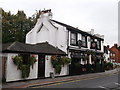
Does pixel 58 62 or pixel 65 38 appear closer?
pixel 58 62

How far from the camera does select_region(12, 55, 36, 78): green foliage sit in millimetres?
12086

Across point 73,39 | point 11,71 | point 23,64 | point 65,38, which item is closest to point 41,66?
point 23,64

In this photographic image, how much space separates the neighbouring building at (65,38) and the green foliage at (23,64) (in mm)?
5541

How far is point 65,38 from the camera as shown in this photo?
18.4 m

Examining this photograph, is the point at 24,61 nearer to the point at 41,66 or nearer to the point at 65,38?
the point at 41,66

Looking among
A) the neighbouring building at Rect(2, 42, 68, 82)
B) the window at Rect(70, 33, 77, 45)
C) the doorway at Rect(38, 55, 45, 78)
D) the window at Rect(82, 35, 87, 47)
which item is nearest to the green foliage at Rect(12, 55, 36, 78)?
the neighbouring building at Rect(2, 42, 68, 82)

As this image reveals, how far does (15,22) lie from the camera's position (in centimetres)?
2695

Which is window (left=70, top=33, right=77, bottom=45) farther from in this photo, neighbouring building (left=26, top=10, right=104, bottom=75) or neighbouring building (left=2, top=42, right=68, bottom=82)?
neighbouring building (left=2, top=42, right=68, bottom=82)

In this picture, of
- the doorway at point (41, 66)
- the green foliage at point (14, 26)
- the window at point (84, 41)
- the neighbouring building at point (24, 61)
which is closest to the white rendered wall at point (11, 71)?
the neighbouring building at point (24, 61)

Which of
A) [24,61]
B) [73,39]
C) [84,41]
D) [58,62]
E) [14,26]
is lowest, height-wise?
[58,62]

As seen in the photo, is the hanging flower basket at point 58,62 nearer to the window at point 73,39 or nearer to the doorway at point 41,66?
the doorway at point 41,66

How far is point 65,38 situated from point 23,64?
7.27m

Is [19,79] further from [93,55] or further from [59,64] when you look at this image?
[93,55]

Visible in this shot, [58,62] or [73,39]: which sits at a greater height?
[73,39]
